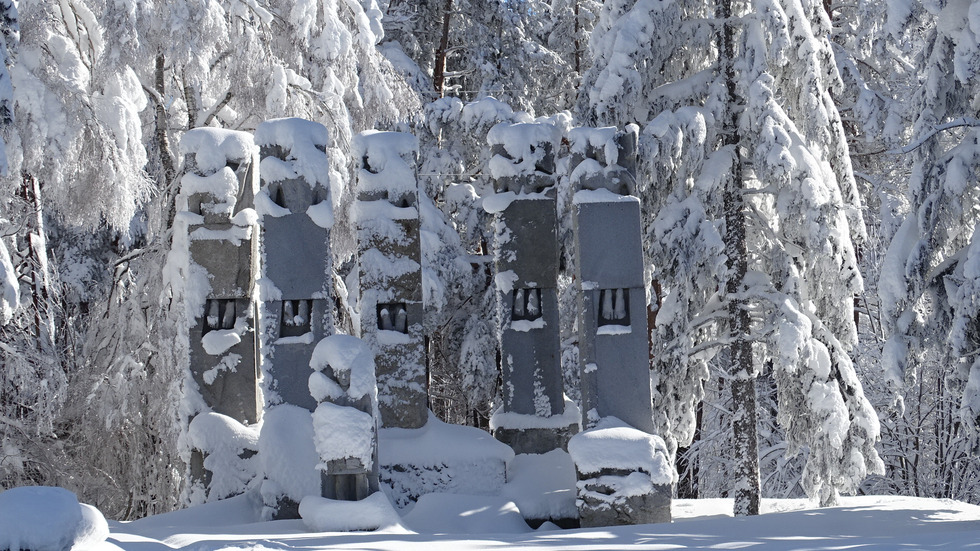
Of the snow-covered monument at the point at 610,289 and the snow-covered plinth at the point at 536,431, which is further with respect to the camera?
the snow-covered plinth at the point at 536,431

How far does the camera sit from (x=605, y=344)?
342 inches

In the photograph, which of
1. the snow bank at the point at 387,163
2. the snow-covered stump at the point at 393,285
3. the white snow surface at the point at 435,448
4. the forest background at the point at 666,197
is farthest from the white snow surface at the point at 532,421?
the forest background at the point at 666,197

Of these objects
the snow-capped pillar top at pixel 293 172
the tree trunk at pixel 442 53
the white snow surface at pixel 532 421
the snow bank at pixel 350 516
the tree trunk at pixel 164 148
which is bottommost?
the snow bank at pixel 350 516

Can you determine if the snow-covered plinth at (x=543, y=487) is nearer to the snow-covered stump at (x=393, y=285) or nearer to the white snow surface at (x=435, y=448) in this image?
the white snow surface at (x=435, y=448)

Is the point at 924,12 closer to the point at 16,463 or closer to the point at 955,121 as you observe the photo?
the point at 955,121

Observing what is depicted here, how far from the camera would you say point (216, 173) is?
31.8ft

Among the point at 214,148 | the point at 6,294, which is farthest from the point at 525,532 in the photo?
the point at 214,148

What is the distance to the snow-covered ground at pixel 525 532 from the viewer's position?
6.47 metres

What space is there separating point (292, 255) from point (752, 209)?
6.17 m

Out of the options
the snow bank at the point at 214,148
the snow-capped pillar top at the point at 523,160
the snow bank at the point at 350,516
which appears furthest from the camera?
the snow-capped pillar top at the point at 523,160

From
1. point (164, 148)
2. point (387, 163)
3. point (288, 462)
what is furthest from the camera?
point (164, 148)

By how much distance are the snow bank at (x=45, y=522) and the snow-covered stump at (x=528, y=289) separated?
494cm

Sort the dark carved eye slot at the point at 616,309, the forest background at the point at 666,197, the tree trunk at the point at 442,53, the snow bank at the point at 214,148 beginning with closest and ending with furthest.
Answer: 1. the dark carved eye slot at the point at 616,309
2. the forest background at the point at 666,197
3. the snow bank at the point at 214,148
4. the tree trunk at the point at 442,53

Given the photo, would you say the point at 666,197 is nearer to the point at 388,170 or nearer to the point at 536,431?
the point at 536,431
